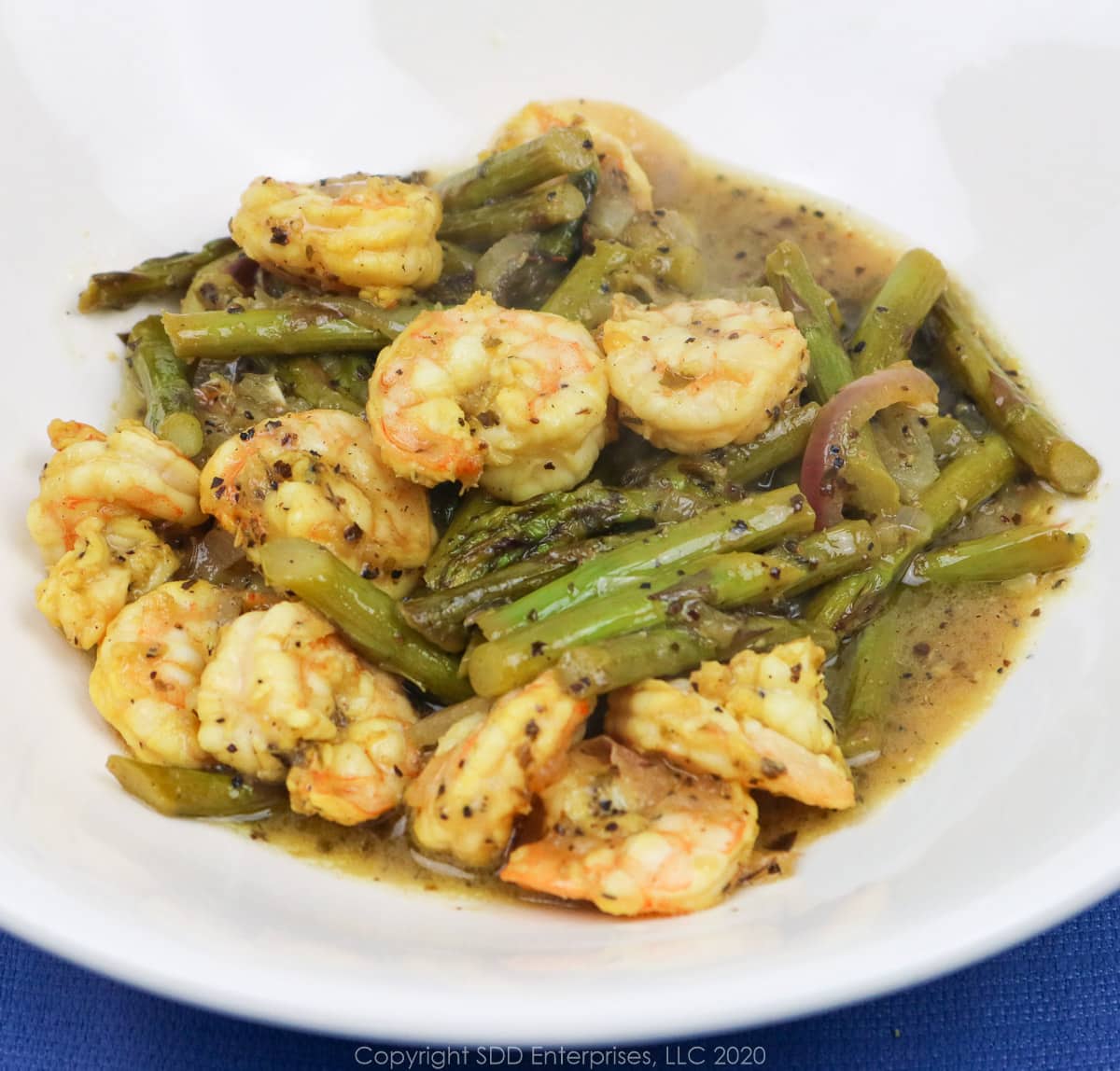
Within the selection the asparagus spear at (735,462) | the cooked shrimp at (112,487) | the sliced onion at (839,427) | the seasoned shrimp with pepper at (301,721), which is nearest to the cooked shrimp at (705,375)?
the asparagus spear at (735,462)

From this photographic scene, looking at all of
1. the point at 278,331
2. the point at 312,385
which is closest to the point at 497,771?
the point at 312,385

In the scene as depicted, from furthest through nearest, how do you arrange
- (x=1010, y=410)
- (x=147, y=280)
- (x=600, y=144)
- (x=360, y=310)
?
(x=600, y=144) → (x=147, y=280) → (x=1010, y=410) → (x=360, y=310)

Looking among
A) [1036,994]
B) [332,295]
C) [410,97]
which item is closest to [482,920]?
[1036,994]

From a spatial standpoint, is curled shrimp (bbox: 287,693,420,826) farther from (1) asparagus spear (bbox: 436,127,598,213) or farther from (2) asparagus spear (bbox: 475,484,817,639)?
(1) asparagus spear (bbox: 436,127,598,213)

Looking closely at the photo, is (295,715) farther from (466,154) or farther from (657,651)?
(466,154)

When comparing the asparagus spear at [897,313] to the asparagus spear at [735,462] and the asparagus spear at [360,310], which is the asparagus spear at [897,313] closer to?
the asparagus spear at [735,462]
